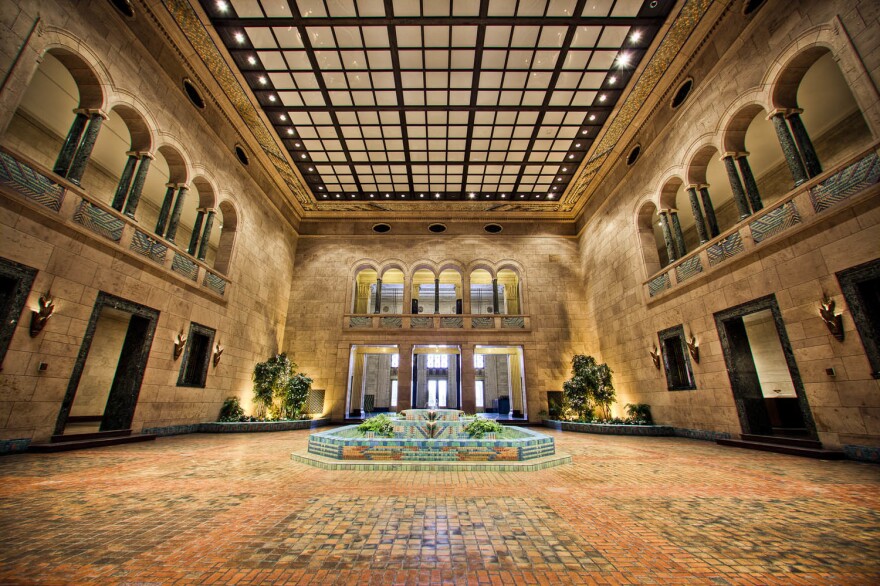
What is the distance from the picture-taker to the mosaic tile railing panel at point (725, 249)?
7395 mm

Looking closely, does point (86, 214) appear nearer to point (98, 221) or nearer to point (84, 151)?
point (98, 221)

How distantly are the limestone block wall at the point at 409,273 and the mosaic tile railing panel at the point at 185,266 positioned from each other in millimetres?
5534

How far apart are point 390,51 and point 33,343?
966 centimetres

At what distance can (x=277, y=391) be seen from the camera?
11578 millimetres

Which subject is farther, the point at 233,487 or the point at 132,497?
the point at 233,487

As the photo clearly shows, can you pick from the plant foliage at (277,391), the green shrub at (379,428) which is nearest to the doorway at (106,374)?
the plant foliage at (277,391)

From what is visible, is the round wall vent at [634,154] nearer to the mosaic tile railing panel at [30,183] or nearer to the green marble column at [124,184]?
the green marble column at [124,184]

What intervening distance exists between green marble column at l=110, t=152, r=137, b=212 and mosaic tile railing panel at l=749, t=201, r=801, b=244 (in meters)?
13.6

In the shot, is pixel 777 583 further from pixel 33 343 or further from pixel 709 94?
pixel 709 94

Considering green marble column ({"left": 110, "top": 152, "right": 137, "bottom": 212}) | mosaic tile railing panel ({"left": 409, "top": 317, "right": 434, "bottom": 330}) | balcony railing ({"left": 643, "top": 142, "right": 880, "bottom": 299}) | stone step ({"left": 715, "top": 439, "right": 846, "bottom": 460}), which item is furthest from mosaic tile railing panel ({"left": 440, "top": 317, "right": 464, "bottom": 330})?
green marble column ({"left": 110, "top": 152, "right": 137, "bottom": 212})

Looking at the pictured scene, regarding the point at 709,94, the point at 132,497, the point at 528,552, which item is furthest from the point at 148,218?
the point at 709,94

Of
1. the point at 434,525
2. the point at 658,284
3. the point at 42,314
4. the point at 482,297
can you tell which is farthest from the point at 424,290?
the point at 434,525

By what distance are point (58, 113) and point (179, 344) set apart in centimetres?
640

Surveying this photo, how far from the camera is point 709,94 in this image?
27.1 feet
